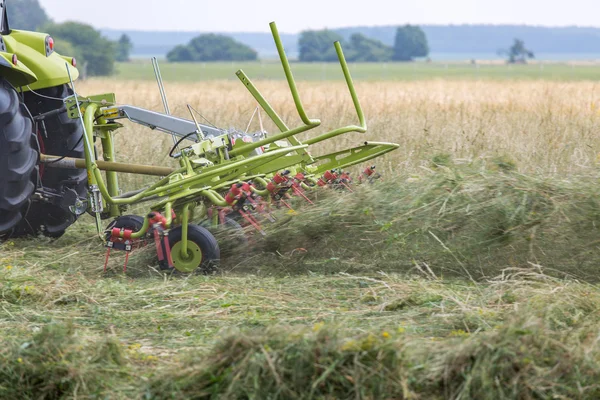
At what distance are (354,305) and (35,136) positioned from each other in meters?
2.78

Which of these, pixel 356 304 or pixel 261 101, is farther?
pixel 261 101

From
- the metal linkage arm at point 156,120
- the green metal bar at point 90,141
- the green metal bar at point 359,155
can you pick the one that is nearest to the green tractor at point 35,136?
the green metal bar at point 90,141

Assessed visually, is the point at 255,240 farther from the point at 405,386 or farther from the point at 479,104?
the point at 479,104

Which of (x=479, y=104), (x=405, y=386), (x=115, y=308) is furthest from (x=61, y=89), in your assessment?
(x=479, y=104)

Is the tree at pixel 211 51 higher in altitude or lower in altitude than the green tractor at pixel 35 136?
lower

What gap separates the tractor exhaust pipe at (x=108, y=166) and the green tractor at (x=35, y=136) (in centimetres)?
8

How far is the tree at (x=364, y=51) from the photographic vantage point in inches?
3511

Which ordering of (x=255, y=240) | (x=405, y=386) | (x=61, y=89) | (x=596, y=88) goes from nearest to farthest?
1. (x=405, y=386)
2. (x=255, y=240)
3. (x=61, y=89)
4. (x=596, y=88)

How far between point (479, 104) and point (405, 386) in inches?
440

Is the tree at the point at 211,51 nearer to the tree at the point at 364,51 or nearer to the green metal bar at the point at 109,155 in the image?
the tree at the point at 364,51

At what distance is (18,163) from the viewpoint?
631 centimetres

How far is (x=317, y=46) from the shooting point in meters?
91.8

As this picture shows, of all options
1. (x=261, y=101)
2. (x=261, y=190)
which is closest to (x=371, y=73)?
(x=261, y=101)

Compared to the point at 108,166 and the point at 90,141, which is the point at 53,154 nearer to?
the point at 108,166
